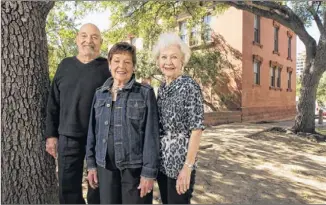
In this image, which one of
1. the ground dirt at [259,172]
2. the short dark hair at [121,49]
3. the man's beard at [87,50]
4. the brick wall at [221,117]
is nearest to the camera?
the short dark hair at [121,49]

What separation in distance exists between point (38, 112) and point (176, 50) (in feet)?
6.19

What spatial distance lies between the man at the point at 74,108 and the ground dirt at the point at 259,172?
1.59 meters

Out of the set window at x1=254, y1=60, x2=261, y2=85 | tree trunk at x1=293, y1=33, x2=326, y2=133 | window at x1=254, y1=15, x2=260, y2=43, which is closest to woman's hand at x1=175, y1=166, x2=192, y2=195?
tree trunk at x1=293, y1=33, x2=326, y2=133

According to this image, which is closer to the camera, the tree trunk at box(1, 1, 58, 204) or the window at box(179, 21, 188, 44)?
the tree trunk at box(1, 1, 58, 204)

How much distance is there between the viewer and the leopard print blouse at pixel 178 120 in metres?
2.51

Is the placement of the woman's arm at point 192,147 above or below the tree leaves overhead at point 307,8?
below

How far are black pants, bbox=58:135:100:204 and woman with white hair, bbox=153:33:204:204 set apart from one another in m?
0.86

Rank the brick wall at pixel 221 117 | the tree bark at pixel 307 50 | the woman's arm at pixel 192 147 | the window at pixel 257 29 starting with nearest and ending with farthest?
the woman's arm at pixel 192 147 → the tree bark at pixel 307 50 → the brick wall at pixel 221 117 → the window at pixel 257 29

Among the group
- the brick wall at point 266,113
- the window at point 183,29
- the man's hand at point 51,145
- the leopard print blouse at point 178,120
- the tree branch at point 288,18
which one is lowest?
the brick wall at point 266,113

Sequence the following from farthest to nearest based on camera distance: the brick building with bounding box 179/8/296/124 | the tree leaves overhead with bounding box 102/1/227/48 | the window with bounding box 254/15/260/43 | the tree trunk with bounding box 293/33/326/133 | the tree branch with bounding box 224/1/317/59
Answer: the window with bounding box 254/15/260/43, the brick building with bounding box 179/8/296/124, the tree leaves overhead with bounding box 102/1/227/48, the tree branch with bounding box 224/1/317/59, the tree trunk with bounding box 293/33/326/133

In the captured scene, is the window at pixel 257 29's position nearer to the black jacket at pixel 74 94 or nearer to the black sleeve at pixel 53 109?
the black jacket at pixel 74 94

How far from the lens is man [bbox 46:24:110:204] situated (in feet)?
9.75

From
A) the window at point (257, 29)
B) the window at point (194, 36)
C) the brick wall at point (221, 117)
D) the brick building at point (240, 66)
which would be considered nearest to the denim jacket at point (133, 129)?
the brick wall at point (221, 117)

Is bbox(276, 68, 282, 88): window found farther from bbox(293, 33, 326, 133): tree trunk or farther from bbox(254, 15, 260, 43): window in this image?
bbox(293, 33, 326, 133): tree trunk
